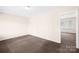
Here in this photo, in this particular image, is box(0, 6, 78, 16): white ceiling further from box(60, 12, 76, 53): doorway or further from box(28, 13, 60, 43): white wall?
box(60, 12, 76, 53): doorway

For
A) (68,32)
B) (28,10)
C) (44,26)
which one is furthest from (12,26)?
(68,32)

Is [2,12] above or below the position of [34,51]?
above

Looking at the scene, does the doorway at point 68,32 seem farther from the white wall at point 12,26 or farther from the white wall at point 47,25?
the white wall at point 12,26

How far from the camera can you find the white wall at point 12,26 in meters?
1.35

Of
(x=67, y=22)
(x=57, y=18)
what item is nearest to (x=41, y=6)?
(x=57, y=18)

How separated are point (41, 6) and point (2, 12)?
0.52m

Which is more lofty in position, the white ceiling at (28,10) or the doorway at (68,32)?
the white ceiling at (28,10)

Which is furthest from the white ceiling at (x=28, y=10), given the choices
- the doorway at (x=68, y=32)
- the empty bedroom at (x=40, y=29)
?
the doorway at (x=68, y=32)

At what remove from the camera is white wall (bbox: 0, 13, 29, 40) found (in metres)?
1.35

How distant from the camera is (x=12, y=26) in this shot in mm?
1361

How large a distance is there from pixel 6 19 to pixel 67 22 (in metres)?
0.81
